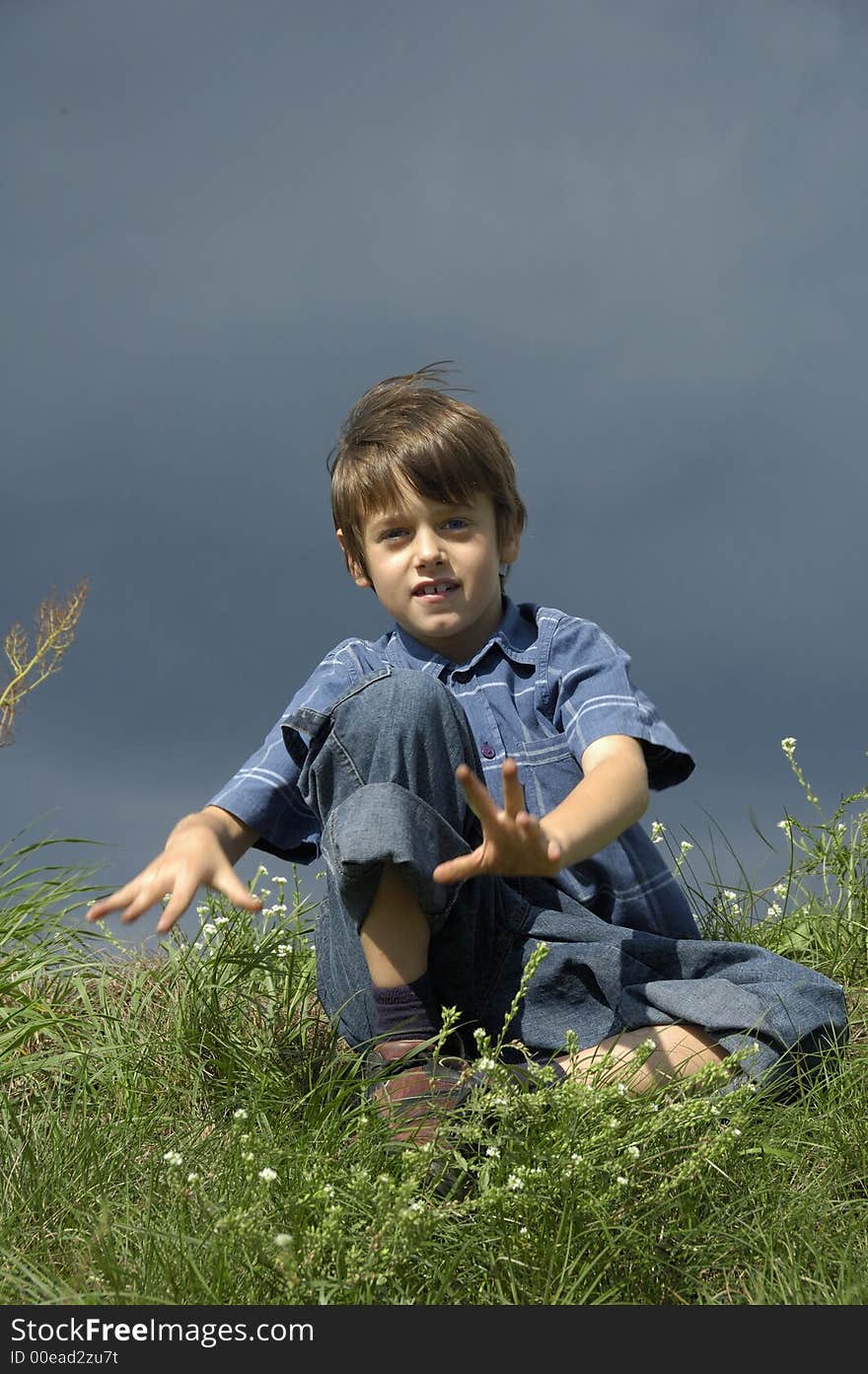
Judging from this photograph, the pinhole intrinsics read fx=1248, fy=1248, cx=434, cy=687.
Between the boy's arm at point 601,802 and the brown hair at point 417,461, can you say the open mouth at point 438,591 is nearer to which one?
the brown hair at point 417,461

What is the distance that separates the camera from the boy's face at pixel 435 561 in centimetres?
343

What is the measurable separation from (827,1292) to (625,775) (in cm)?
119

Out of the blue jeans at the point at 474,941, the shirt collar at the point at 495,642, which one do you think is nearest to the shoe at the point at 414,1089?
the blue jeans at the point at 474,941

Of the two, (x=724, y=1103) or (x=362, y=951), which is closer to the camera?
(x=724, y=1103)

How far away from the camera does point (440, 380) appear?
412cm

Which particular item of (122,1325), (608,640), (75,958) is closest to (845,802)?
(608,640)

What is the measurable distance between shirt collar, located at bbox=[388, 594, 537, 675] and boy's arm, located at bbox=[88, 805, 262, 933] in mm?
760

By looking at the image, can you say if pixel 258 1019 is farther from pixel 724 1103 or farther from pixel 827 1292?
pixel 827 1292

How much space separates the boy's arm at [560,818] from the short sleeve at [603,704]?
0.06 m

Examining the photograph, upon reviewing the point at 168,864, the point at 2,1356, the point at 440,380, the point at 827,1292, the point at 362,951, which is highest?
the point at 440,380

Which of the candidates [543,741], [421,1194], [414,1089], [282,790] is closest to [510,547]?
[543,741]

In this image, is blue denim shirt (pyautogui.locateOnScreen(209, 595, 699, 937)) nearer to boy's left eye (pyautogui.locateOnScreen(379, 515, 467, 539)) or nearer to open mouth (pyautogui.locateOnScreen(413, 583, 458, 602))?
open mouth (pyautogui.locateOnScreen(413, 583, 458, 602))

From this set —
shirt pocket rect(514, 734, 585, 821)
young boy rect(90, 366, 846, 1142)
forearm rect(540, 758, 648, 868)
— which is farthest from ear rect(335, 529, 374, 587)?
forearm rect(540, 758, 648, 868)

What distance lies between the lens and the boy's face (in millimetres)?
3426
